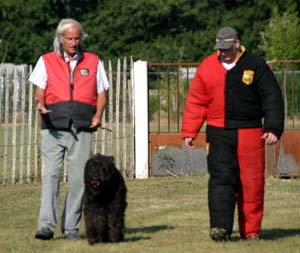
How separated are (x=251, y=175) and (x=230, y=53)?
119cm

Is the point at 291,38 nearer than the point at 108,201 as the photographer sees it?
No

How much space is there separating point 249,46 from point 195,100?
4653cm

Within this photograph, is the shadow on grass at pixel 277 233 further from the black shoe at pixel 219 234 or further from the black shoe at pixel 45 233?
the black shoe at pixel 45 233

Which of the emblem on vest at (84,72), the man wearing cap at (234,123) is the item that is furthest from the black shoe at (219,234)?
the emblem on vest at (84,72)

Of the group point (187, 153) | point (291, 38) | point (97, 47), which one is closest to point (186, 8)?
point (97, 47)

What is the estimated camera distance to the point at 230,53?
35.0ft

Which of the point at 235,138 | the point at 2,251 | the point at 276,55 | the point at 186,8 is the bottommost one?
the point at 2,251

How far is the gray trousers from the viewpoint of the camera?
11.0 metres

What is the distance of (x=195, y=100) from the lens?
35.8 ft

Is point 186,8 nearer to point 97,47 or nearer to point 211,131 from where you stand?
point 97,47

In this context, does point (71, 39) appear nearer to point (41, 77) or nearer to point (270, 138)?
point (41, 77)

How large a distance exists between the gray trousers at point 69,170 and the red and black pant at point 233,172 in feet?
4.11

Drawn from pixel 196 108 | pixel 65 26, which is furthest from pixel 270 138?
pixel 65 26

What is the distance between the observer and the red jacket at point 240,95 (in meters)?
10.7
